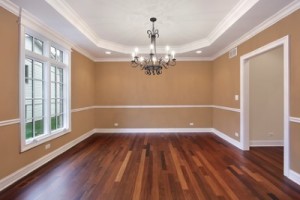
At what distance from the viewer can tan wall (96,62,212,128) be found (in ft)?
22.1

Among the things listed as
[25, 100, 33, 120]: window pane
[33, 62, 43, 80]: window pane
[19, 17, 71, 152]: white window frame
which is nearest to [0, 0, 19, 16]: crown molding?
[19, 17, 71, 152]: white window frame

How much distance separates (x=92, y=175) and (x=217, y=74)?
5084mm

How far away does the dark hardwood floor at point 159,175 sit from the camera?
2533mm

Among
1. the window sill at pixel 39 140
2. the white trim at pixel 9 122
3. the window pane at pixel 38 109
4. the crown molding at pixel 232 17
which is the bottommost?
the window sill at pixel 39 140

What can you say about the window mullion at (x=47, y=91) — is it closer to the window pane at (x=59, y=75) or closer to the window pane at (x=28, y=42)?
the window pane at (x=28, y=42)

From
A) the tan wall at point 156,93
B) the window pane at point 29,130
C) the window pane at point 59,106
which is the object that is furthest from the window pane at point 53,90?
the tan wall at point 156,93

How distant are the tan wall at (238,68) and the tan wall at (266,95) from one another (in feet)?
1.38

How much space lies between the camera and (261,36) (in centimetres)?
371

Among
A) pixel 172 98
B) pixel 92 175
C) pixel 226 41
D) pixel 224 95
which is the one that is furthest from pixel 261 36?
pixel 92 175

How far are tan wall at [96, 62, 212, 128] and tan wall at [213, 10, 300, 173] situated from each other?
0.47m

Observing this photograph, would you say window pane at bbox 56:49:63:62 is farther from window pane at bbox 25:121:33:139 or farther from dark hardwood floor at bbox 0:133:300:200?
dark hardwood floor at bbox 0:133:300:200

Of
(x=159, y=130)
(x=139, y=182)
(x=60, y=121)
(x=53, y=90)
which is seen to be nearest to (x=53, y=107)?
(x=53, y=90)

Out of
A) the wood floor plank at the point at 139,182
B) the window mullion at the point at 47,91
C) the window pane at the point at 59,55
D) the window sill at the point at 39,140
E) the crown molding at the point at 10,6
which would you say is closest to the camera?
the wood floor plank at the point at 139,182

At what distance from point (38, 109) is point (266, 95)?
5.46 m
